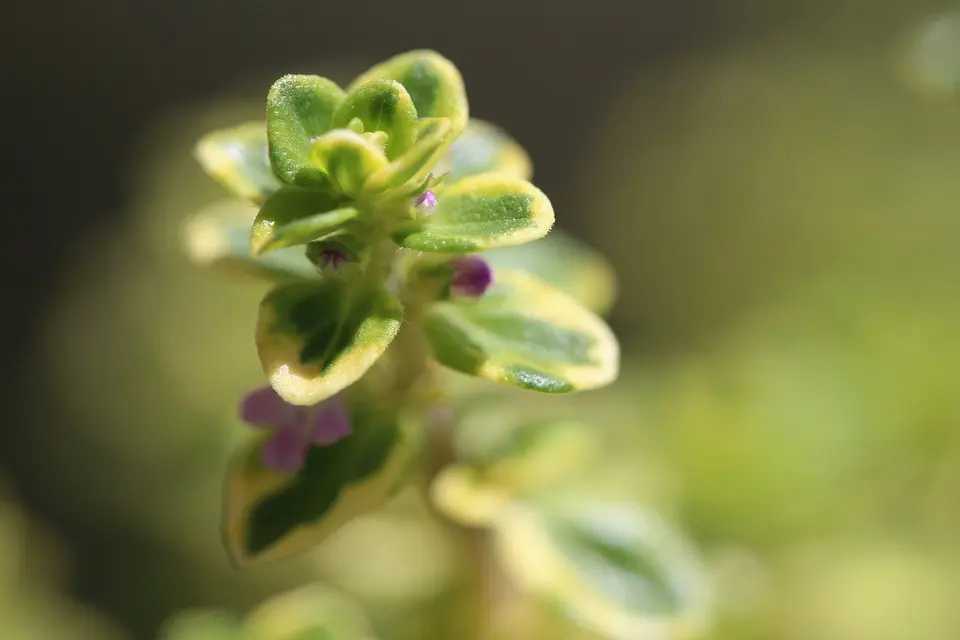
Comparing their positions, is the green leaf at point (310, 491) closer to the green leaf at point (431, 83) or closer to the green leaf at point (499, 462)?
the green leaf at point (499, 462)

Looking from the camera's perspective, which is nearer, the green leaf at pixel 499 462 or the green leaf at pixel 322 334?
the green leaf at pixel 322 334

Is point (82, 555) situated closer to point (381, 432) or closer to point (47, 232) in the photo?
point (47, 232)

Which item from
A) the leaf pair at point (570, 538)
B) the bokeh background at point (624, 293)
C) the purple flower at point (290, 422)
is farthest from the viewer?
A: the bokeh background at point (624, 293)

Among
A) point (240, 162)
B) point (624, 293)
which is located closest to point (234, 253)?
point (240, 162)

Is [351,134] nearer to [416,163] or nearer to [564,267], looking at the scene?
[416,163]

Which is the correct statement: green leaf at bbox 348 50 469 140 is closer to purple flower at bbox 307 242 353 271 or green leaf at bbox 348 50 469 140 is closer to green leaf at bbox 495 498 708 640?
purple flower at bbox 307 242 353 271

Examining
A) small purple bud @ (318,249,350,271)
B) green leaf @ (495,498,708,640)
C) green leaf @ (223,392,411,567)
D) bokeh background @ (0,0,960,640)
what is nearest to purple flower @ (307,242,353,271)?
small purple bud @ (318,249,350,271)

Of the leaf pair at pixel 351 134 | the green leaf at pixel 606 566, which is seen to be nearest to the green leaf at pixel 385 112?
the leaf pair at pixel 351 134
